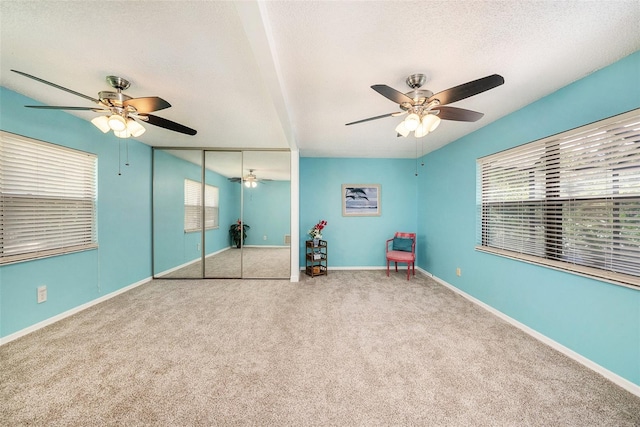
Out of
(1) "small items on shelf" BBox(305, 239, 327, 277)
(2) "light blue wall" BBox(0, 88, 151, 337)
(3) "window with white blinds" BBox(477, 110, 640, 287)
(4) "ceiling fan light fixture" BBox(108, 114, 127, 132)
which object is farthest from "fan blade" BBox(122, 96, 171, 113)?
(3) "window with white blinds" BBox(477, 110, 640, 287)

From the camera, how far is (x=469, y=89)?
165 cm

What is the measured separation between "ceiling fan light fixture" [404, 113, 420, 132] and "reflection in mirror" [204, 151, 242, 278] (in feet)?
11.1

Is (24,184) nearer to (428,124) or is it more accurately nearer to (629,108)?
(428,124)

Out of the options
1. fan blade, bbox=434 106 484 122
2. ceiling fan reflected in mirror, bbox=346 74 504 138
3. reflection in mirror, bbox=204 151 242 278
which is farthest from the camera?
reflection in mirror, bbox=204 151 242 278

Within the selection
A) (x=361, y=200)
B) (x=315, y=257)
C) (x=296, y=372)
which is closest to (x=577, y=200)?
(x=296, y=372)

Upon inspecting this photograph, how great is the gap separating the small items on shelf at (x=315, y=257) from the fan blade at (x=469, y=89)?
3.14 m

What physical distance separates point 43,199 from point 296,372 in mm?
3265

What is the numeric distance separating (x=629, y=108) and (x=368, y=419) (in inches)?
111

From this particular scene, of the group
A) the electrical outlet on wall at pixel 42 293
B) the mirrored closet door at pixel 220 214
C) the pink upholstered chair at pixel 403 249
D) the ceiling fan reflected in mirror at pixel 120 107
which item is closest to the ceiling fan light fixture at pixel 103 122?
the ceiling fan reflected in mirror at pixel 120 107

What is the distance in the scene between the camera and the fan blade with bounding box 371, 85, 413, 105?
1633mm

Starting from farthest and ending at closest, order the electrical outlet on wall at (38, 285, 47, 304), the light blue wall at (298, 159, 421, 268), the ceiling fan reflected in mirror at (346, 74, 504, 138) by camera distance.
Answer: the light blue wall at (298, 159, 421, 268) → the electrical outlet on wall at (38, 285, 47, 304) → the ceiling fan reflected in mirror at (346, 74, 504, 138)

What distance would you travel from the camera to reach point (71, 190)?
9.30 feet

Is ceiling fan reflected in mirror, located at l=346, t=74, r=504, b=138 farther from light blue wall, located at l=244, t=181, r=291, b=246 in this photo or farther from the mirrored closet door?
light blue wall, located at l=244, t=181, r=291, b=246

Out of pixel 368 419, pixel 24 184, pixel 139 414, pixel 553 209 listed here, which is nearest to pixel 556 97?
pixel 553 209
